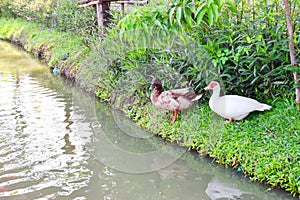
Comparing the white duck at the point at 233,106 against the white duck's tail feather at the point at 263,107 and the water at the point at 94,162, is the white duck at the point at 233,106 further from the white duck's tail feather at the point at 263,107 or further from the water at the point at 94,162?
the water at the point at 94,162

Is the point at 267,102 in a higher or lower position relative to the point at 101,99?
A: higher

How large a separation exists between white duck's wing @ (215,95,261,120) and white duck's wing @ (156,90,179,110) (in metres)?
0.58

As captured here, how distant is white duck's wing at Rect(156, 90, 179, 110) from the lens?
4.33 m

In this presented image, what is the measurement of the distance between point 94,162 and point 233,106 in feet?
5.16

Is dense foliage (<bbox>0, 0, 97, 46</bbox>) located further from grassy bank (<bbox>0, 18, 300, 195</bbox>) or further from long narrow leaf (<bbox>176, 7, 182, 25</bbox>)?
long narrow leaf (<bbox>176, 7, 182, 25</bbox>)

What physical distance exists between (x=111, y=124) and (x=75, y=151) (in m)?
1.07

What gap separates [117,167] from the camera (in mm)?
3980

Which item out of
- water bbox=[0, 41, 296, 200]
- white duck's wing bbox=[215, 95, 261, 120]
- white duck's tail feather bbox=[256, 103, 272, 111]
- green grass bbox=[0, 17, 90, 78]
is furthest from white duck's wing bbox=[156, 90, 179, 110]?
green grass bbox=[0, 17, 90, 78]

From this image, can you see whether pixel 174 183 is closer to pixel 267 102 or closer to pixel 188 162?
pixel 188 162

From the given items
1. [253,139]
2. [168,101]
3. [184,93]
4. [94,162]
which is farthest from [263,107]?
[94,162]

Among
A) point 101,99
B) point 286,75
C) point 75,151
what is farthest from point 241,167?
point 101,99

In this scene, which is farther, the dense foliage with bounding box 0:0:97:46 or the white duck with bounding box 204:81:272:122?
the dense foliage with bounding box 0:0:97:46

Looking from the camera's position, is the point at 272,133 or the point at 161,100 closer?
the point at 272,133

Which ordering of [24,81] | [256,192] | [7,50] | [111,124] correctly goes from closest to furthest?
[256,192] → [111,124] → [24,81] → [7,50]
